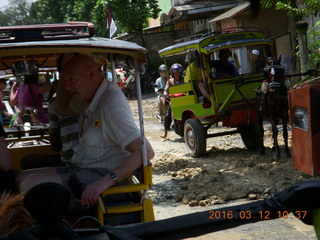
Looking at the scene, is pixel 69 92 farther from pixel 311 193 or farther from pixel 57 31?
pixel 311 193

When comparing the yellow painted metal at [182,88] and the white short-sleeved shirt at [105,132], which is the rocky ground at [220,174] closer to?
the yellow painted metal at [182,88]

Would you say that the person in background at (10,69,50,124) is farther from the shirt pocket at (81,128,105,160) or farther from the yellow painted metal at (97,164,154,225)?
the yellow painted metal at (97,164,154,225)

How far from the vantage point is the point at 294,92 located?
7352mm

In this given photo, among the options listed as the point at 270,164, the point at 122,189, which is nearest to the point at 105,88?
the point at 122,189

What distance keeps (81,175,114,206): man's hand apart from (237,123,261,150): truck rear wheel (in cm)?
823

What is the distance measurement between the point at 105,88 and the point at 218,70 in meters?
8.03

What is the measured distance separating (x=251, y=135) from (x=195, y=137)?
3.99 ft

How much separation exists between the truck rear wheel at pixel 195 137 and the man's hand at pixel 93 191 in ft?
26.6

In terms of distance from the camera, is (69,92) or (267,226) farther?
(267,226)

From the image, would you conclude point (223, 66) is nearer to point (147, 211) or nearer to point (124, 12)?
point (147, 211)

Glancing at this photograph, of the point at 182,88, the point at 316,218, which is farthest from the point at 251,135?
the point at 316,218

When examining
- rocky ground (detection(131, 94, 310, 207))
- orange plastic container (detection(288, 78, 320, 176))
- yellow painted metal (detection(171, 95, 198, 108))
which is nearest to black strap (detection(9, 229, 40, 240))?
orange plastic container (detection(288, 78, 320, 176))

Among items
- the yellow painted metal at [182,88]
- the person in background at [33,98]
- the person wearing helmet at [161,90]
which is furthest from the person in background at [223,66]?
the person wearing helmet at [161,90]

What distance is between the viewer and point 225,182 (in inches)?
356
